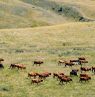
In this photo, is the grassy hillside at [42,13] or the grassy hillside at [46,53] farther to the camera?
the grassy hillside at [42,13]

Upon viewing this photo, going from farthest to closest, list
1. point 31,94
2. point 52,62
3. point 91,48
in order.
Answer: point 91,48
point 52,62
point 31,94

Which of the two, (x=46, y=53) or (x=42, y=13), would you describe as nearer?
(x=46, y=53)

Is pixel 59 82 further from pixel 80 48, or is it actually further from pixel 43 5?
pixel 43 5

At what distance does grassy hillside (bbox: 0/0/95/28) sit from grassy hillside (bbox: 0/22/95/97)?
22.7 meters

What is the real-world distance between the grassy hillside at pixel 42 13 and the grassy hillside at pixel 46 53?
22727 millimetres

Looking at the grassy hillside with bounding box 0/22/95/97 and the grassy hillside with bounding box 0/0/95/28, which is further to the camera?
the grassy hillside with bounding box 0/0/95/28

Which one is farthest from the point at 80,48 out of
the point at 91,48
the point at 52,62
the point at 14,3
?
the point at 14,3

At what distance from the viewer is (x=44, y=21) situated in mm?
103125

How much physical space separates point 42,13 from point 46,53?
6039 centimetres

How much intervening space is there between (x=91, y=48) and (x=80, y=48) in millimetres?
1692

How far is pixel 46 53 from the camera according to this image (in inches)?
2067

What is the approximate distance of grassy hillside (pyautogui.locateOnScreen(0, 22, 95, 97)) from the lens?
3309 centimetres

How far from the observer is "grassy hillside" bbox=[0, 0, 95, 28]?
323ft

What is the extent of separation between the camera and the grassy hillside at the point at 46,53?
3309 centimetres
